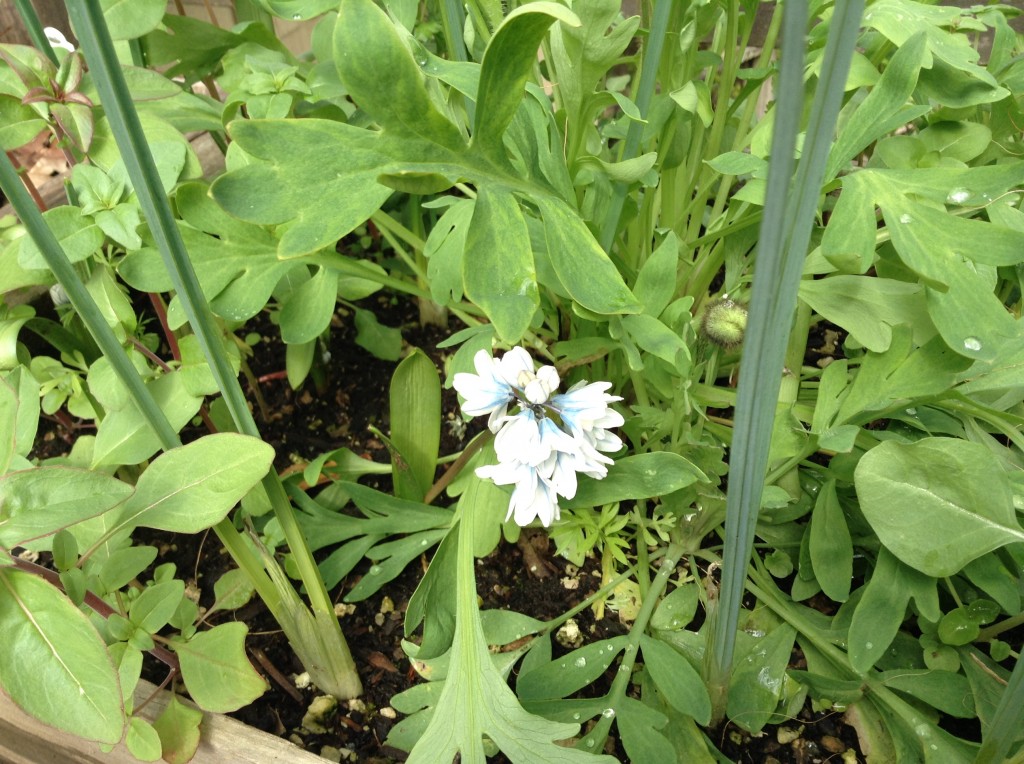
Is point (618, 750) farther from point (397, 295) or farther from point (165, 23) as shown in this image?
point (165, 23)

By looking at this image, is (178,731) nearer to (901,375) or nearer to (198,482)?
(198,482)

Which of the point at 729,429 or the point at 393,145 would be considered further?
the point at 729,429

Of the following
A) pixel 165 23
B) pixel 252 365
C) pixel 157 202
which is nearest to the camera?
pixel 157 202

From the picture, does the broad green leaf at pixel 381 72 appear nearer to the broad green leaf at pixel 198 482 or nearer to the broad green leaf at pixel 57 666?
the broad green leaf at pixel 198 482

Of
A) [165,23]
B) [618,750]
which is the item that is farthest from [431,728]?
[165,23]

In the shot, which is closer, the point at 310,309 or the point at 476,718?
the point at 476,718

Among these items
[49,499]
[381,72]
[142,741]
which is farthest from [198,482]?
[381,72]
